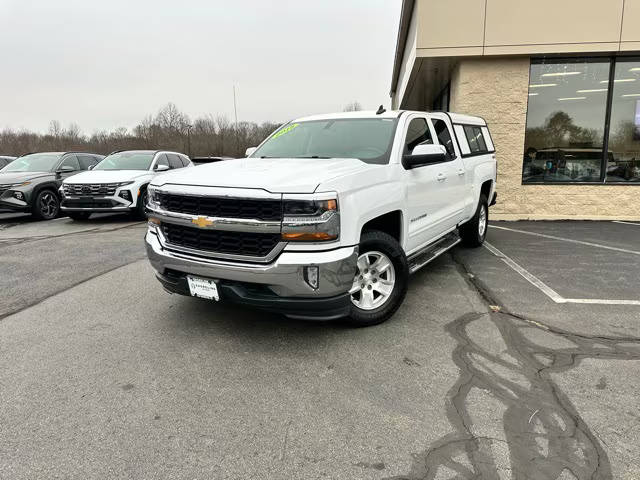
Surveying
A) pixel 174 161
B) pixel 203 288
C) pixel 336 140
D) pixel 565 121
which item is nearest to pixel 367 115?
pixel 336 140

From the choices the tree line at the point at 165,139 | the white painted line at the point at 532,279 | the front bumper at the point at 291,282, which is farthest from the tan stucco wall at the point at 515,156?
the tree line at the point at 165,139

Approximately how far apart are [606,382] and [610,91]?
30.4 ft

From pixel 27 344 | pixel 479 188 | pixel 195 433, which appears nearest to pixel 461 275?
pixel 479 188

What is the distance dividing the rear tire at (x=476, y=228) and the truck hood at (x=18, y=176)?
10.4 meters

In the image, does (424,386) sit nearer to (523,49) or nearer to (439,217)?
(439,217)

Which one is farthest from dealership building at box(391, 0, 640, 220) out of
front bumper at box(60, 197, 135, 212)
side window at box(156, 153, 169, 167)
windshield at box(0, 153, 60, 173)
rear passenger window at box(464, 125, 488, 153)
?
windshield at box(0, 153, 60, 173)

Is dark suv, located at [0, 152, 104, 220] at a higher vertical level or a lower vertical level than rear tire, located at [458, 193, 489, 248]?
higher

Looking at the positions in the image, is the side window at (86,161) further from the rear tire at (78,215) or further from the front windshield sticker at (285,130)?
the front windshield sticker at (285,130)

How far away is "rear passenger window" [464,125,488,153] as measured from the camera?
684 centimetres

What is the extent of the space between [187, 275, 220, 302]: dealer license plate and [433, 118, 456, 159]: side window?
11.7ft

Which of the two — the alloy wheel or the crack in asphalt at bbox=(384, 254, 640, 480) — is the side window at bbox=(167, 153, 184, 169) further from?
the crack in asphalt at bbox=(384, 254, 640, 480)

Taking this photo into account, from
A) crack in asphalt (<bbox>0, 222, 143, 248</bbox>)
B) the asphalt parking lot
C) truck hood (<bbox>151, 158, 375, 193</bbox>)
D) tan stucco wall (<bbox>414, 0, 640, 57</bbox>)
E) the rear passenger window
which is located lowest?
crack in asphalt (<bbox>0, 222, 143, 248</bbox>)

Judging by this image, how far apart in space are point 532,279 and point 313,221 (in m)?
3.61

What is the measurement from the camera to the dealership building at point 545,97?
9.52m
